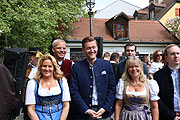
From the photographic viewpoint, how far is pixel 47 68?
2.77m

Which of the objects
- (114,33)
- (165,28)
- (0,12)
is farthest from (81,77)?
(165,28)

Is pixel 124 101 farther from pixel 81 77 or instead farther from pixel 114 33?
pixel 114 33

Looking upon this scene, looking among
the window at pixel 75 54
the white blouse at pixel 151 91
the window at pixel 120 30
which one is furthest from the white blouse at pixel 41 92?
the window at pixel 120 30

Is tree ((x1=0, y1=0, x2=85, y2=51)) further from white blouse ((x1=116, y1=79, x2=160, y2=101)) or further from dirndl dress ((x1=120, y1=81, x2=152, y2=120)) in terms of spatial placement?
dirndl dress ((x1=120, y1=81, x2=152, y2=120))

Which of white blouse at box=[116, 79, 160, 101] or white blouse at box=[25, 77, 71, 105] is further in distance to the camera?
white blouse at box=[116, 79, 160, 101]

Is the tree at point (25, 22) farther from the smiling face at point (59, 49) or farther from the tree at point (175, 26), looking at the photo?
the tree at point (175, 26)

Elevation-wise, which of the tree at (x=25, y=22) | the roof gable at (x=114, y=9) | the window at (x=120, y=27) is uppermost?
the roof gable at (x=114, y=9)

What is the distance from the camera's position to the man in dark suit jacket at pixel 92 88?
2756mm

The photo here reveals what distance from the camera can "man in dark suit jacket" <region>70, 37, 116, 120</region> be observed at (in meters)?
2.76

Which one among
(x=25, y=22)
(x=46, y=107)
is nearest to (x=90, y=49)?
(x=46, y=107)

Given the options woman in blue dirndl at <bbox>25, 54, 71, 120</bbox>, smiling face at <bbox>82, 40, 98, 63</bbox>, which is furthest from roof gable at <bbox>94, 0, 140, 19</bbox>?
woman in blue dirndl at <bbox>25, 54, 71, 120</bbox>

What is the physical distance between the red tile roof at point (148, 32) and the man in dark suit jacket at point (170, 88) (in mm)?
16645

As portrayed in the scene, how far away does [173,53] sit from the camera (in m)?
2.87

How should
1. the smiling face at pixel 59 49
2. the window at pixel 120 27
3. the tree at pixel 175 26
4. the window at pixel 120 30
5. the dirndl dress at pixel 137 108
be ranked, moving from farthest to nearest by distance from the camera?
the tree at pixel 175 26 → the window at pixel 120 27 → the window at pixel 120 30 → the smiling face at pixel 59 49 → the dirndl dress at pixel 137 108
